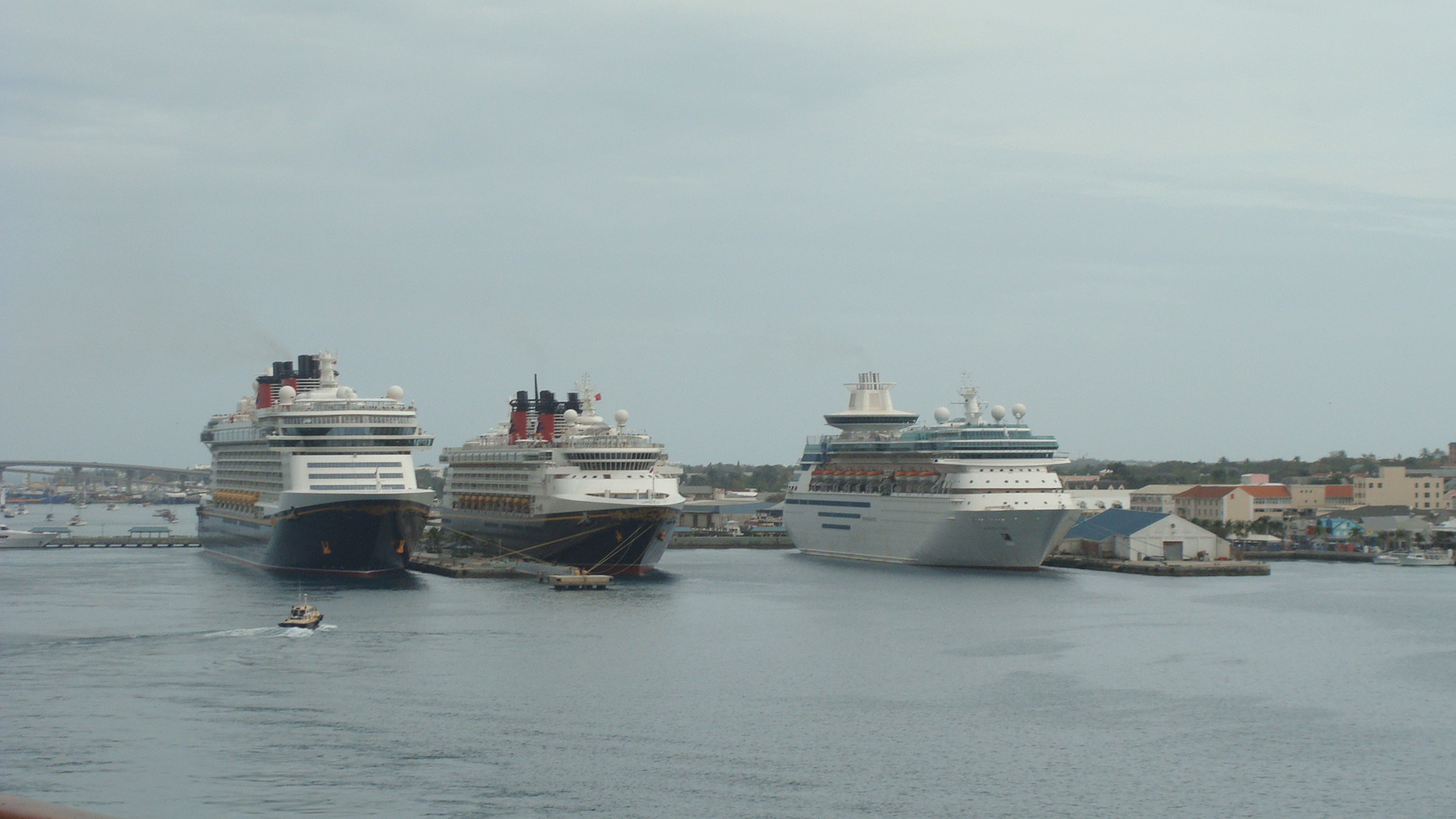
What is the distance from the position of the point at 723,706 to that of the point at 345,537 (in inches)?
1006

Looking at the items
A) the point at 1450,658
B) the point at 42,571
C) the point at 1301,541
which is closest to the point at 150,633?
the point at 42,571

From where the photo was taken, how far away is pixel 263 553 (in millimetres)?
52656

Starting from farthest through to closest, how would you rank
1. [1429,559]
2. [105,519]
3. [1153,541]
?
[105,519]
[1429,559]
[1153,541]

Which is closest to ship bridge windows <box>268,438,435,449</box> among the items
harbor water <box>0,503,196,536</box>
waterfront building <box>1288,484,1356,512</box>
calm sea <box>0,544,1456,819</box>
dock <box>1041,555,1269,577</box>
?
calm sea <box>0,544,1456,819</box>

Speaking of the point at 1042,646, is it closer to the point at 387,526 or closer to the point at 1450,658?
the point at 1450,658

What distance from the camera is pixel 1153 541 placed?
61656 millimetres

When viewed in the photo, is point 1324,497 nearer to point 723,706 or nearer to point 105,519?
point 723,706

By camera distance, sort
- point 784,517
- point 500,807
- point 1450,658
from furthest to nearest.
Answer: point 784,517 → point 1450,658 → point 500,807

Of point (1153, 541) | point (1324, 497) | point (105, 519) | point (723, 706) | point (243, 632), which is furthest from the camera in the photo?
point (105, 519)

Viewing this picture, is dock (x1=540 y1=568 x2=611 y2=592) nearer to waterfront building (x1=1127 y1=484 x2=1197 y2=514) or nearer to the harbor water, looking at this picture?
the harbor water

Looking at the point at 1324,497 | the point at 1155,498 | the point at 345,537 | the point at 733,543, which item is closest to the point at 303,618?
the point at 345,537

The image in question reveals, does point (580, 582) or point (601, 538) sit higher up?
point (601, 538)

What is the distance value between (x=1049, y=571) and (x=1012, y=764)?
36787mm

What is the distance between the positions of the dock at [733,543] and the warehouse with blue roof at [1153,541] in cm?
2046
